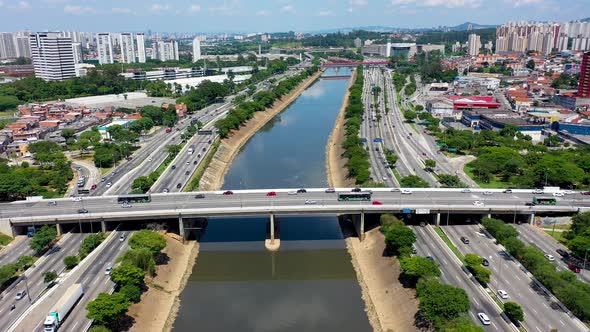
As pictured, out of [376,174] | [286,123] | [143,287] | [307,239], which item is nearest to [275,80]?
[286,123]

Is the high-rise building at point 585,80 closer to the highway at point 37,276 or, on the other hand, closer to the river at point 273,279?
the river at point 273,279

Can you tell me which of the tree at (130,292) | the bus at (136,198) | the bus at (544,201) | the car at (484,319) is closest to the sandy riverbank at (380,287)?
the car at (484,319)

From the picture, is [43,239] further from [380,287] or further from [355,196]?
[355,196]

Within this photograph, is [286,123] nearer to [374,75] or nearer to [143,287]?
[143,287]

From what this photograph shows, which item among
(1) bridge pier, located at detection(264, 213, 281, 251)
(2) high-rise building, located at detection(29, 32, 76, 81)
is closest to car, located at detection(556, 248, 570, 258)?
(1) bridge pier, located at detection(264, 213, 281, 251)

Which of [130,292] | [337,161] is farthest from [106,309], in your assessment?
[337,161]

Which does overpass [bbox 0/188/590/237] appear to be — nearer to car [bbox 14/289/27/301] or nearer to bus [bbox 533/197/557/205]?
bus [bbox 533/197/557/205]
